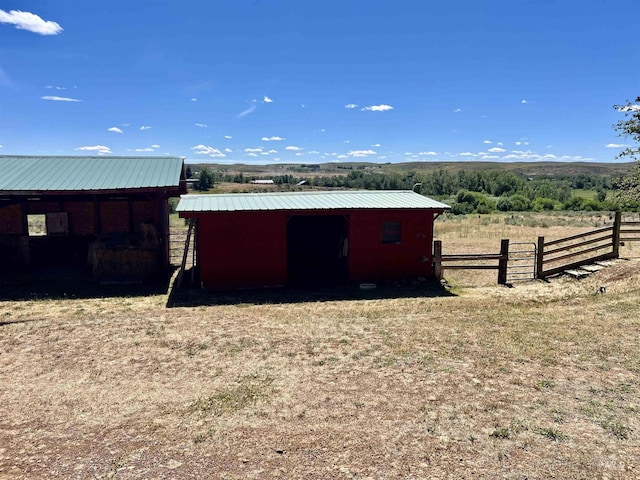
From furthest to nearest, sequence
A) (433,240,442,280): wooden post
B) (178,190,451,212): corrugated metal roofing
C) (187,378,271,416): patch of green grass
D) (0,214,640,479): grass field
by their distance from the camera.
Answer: (433,240,442,280): wooden post, (178,190,451,212): corrugated metal roofing, (187,378,271,416): patch of green grass, (0,214,640,479): grass field

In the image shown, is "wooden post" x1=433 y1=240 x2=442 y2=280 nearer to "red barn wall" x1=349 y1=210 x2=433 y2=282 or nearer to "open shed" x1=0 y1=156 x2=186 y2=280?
"red barn wall" x1=349 y1=210 x2=433 y2=282

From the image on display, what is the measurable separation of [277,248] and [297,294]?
1647 mm

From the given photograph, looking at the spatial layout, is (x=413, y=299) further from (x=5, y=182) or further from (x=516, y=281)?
(x=5, y=182)

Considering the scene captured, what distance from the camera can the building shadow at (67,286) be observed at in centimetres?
1379

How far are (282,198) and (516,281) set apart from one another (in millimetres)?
8445

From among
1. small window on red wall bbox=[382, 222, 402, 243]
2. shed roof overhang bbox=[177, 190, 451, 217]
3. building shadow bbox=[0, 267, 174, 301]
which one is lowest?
building shadow bbox=[0, 267, 174, 301]

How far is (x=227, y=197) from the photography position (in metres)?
16.6

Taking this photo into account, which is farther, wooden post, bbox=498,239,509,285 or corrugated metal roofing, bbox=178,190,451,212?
wooden post, bbox=498,239,509,285

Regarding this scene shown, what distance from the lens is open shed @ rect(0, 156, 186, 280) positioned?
15.7m

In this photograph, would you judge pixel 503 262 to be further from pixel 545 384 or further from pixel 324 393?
pixel 324 393

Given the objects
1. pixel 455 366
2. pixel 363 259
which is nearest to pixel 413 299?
pixel 363 259

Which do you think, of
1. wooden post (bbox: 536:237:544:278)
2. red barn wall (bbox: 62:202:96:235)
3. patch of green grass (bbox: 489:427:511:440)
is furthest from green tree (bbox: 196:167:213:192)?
patch of green grass (bbox: 489:427:511:440)

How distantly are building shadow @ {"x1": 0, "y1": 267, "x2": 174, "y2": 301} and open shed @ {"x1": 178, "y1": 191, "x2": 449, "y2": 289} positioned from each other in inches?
90.8

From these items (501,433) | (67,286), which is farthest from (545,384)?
(67,286)
